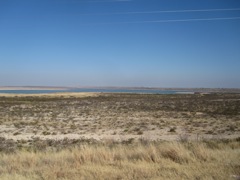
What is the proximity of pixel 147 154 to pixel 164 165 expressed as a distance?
1184 millimetres

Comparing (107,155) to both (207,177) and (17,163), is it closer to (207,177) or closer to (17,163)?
(17,163)

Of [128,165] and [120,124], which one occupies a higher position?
[128,165]

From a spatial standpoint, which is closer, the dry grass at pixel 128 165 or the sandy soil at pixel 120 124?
the dry grass at pixel 128 165

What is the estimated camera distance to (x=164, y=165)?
762cm

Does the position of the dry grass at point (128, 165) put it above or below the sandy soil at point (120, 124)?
above

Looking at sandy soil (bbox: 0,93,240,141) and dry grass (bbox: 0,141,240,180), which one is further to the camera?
sandy soil (bbox: 0,93,240,141)

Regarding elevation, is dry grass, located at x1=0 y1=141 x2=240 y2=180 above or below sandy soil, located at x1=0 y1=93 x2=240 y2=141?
above

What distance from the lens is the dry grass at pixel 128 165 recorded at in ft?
21.7

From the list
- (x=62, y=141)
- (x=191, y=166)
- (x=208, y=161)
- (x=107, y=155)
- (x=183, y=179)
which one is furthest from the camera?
(x=62, y=141)

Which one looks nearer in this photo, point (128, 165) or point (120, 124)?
point (128, 165)

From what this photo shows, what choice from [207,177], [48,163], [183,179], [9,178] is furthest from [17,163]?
[207,177]

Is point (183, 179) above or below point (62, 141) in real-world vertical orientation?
above

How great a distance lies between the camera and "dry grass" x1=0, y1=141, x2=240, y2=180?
6613 mm

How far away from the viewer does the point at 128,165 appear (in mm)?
7617
